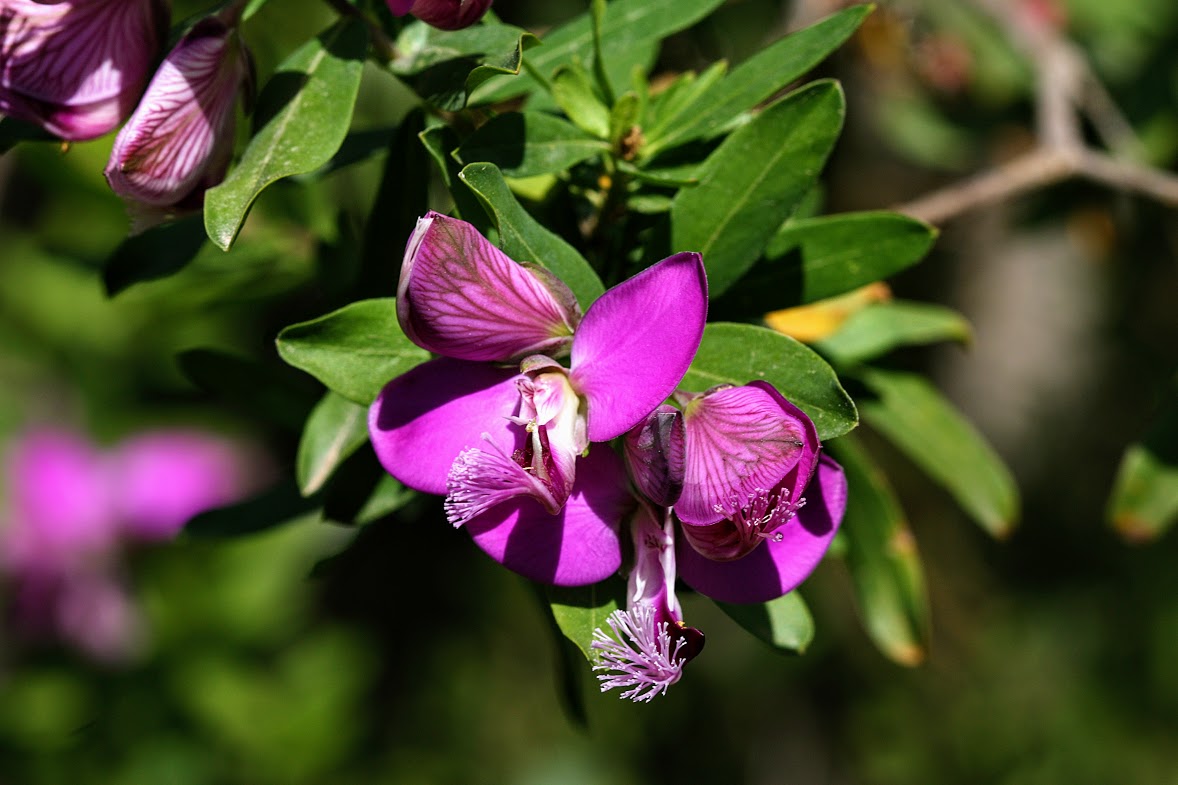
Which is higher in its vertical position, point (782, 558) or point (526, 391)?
point (526, 391)

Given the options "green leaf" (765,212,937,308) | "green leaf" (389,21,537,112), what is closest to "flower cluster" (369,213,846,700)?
"green leaf" (389,21,537,112)

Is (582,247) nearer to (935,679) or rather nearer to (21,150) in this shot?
(21,150)

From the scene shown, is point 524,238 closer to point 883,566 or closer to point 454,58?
point 454,58

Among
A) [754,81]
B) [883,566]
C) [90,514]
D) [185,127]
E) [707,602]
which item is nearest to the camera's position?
[185,127]

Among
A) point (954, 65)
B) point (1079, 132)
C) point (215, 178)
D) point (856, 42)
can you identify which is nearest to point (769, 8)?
point (856, 42)

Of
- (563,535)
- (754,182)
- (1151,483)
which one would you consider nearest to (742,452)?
(563,535)

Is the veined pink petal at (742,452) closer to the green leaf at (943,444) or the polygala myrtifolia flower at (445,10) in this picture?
the polygala myrtifolia flower at (445,10)

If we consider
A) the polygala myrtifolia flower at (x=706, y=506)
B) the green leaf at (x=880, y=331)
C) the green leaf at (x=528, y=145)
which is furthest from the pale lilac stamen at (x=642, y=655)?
the green leaf at (x=880, y=331)
